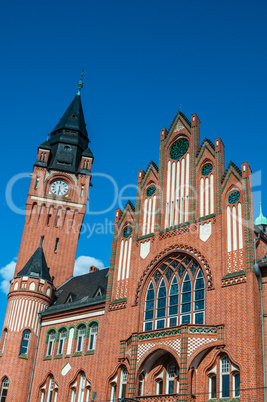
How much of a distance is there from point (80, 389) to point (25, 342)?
680cm

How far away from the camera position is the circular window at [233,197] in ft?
97.3

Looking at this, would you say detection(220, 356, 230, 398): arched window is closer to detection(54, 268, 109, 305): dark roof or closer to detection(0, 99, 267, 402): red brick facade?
detection(0, 99, 267, 402): red brick facade

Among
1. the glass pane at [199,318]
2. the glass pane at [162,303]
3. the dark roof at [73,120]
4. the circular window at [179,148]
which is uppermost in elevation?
the dark roof at [73,120]

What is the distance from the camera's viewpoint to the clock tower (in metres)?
Answer: 48.8

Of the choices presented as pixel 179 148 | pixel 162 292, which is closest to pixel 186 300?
pixel 162 292

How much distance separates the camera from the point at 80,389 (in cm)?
3312

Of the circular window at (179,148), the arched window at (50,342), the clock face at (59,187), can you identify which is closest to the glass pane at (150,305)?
the arched window at (50,342)

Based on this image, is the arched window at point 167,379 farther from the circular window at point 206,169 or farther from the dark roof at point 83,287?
the circular window at point 206,169

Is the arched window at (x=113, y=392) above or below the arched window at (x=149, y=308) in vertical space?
below

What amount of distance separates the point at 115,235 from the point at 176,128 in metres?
9.07

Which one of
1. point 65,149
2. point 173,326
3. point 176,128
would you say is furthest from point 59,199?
point 173,326

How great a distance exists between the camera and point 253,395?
23.6 m

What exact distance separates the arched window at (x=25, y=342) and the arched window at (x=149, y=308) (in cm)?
1175

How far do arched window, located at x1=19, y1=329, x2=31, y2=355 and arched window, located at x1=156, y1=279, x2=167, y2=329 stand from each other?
12.7m
